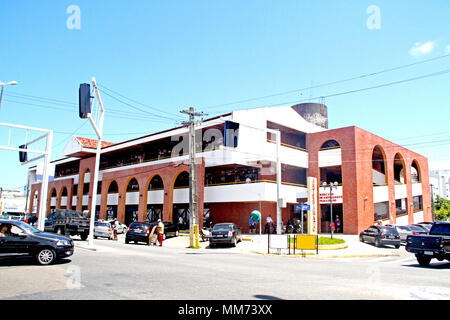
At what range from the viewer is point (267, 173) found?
34.7 meters

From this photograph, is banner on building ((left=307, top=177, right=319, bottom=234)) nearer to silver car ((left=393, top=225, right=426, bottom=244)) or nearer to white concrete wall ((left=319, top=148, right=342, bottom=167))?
white concrete wall ((left=319, top=148, right=342, bottom=167))

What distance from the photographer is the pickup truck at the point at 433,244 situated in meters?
14.2

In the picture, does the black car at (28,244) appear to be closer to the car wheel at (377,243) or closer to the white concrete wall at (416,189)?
the car wheel at (377,243)

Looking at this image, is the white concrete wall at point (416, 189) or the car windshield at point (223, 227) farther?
the white concrete wall at point (416, 189)

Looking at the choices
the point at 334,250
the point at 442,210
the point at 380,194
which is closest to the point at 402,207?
the point at 380,194

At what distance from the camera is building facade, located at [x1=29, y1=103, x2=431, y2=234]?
33.2m

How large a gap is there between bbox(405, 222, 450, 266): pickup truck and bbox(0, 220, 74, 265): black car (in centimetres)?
1356

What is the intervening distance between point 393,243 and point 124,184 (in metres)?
32.0

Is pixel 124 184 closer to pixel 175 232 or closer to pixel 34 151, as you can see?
pixel 175 232

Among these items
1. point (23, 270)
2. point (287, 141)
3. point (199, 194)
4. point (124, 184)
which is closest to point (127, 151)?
point (124, 184)

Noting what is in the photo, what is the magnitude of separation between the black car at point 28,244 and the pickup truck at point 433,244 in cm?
1356

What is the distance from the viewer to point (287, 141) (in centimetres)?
3847

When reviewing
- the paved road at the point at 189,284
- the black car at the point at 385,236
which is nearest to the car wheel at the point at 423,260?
the paved road at the point at 189,284

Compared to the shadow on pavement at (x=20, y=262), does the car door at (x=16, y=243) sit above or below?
above
